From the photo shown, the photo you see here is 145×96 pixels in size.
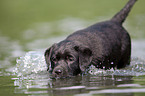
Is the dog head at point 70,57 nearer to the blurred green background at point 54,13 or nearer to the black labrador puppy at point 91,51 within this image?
the black labrador puppy at point 91,51

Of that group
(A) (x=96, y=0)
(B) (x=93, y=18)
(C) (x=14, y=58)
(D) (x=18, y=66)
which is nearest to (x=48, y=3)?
(A) (x=96, y=0)

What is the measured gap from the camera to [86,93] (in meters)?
4.01

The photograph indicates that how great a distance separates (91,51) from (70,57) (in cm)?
54

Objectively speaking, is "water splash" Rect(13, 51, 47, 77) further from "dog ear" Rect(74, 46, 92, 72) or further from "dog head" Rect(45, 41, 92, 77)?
"dog ear" Rect(74, 46, 92, 72)

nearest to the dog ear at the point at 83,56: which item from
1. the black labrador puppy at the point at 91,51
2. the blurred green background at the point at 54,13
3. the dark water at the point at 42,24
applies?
the black labrador puppy at the point at 91,51

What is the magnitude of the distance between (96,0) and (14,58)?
13.1 meters

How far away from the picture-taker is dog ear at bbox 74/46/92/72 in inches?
273

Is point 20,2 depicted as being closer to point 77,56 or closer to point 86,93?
point 77,56

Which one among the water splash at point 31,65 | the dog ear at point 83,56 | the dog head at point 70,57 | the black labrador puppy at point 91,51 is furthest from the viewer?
the water splash at point 31,65

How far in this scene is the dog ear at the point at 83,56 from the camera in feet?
22.8

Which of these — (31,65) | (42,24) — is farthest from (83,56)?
(42,24)

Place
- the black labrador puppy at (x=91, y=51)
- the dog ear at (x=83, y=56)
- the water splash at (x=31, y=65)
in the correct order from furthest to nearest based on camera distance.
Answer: the water splash at (x=31, y=65)
the dog ear at (x=83, y=56)
the black labrador puppy at (x=91, y=51)

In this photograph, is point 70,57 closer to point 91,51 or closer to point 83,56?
point 83,56

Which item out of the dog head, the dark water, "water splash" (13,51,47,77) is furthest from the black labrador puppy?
the dark water
